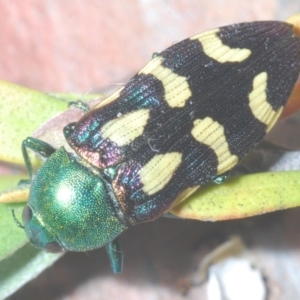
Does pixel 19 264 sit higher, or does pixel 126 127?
pixel 126 127

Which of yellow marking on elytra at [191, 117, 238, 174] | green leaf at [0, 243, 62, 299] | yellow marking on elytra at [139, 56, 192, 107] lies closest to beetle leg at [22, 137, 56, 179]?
green leaf at [0, 243, 62, 299]

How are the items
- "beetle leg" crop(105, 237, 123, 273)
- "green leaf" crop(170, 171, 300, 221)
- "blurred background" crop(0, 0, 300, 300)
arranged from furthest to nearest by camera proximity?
"blurred background" crop(0, 0, 300, 300) → "beetle leg" crop(105, 237, 123, 273) → "green leaf" crop(170, 171, 300, 221)

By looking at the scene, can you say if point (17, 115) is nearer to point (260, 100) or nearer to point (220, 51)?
point (220, 51)

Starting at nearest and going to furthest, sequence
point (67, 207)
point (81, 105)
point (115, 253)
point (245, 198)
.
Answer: point (245, 198)
point (67, 207)
point (81, 105)
point (115, 253)

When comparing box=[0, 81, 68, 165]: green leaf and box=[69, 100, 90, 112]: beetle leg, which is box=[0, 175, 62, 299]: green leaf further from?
box=[69, 100, 90, 112]: beetle leg

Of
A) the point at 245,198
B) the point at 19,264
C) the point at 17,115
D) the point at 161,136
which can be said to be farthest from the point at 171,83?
the point at 19,264

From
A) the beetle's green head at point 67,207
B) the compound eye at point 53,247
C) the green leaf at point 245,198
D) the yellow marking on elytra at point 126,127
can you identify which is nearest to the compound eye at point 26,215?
the beetle's green head at point 67,207

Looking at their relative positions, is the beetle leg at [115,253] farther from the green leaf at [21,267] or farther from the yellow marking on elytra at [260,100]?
the yellow marking on elytra at [260,100]

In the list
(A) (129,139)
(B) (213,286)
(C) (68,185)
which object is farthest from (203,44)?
(B) (213,286)
